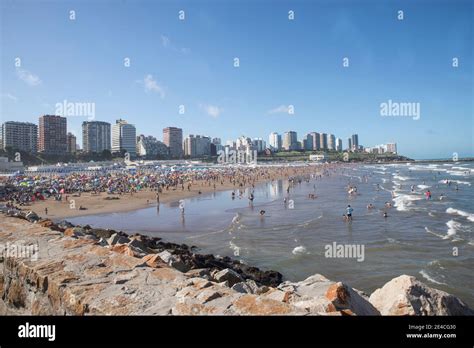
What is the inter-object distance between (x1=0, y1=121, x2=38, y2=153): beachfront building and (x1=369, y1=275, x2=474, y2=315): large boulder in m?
125

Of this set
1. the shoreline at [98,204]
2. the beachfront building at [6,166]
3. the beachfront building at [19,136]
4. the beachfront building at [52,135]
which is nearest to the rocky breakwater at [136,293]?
the shoreline at [98,204]

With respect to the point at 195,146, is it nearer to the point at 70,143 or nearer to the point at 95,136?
the point at 95,136

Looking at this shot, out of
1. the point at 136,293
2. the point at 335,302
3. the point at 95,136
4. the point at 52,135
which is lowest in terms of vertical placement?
the point at 335,302

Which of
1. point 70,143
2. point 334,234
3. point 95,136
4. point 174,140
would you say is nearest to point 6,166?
point 70,143

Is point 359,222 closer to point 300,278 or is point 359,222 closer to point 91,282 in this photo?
point 300,278

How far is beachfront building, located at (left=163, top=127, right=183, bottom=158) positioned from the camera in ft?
572

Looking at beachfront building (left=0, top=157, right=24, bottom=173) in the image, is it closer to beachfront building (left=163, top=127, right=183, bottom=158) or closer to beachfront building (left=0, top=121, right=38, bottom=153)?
beachfront building (left=0, top=121, right=38, bottom=153)

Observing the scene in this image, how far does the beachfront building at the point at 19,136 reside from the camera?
109188 millimetres

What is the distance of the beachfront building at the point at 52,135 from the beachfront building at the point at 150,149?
35.5 m

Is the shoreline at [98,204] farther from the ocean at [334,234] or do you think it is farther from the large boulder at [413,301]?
the large boulder at [413,301]

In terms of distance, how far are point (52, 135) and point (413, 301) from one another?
436 feet

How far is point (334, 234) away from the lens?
60.0 ft
